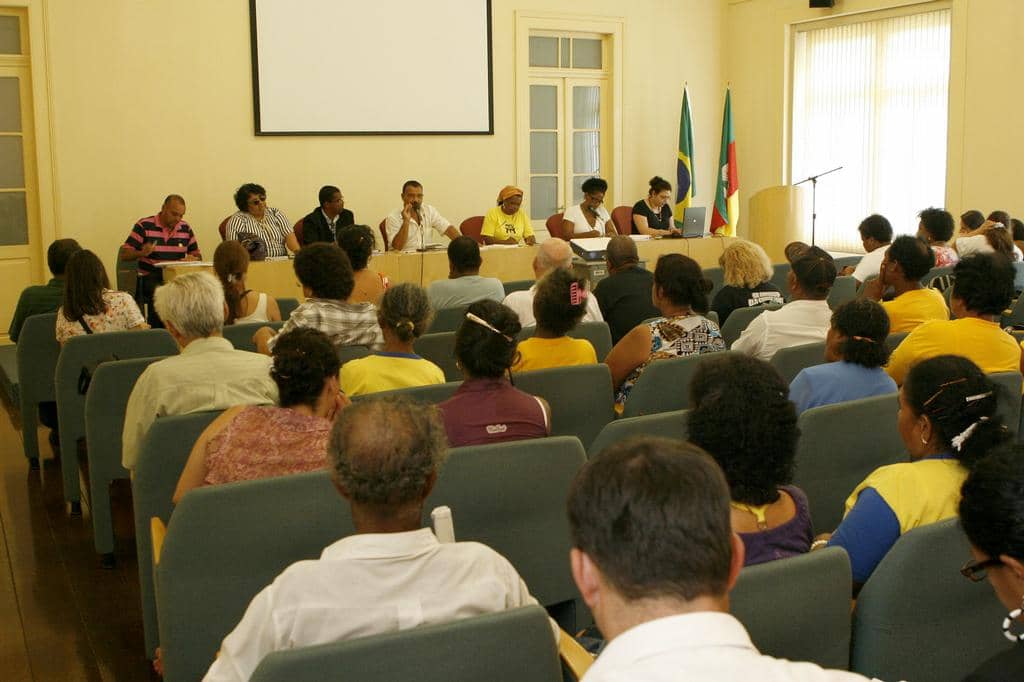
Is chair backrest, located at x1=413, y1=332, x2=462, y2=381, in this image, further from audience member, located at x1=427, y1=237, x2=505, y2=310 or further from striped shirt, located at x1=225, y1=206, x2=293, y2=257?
striped shirt, located at x1=225, y1=206, x2=293, y2=257

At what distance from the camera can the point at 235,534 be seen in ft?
7.85

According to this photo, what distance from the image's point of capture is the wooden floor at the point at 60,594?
336 centimetres

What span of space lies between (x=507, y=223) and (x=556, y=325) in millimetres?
5508

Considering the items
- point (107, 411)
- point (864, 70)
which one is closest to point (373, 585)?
point (107, 411)

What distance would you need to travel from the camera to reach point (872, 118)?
36.5 ft

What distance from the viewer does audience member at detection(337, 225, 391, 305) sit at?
549cm

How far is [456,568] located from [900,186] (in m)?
10.1

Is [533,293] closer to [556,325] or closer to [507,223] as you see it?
[556,325]

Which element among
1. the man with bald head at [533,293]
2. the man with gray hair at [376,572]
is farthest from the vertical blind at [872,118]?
the man with gray hair at [376,572]

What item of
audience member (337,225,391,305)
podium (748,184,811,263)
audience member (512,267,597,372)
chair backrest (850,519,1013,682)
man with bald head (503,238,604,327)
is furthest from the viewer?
podium (748,184,811,263)

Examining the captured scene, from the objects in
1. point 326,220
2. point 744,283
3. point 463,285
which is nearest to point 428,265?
point 326,220

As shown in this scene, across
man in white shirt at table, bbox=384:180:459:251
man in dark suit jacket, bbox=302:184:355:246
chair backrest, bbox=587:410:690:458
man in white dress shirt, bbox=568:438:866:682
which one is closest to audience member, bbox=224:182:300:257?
man in dark suit jacket, bbox=302:184:355:246

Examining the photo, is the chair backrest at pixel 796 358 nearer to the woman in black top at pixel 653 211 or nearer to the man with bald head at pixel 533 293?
the man with bald head at pixel 533 293

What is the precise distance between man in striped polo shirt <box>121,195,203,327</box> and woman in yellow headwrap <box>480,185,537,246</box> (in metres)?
2.61
